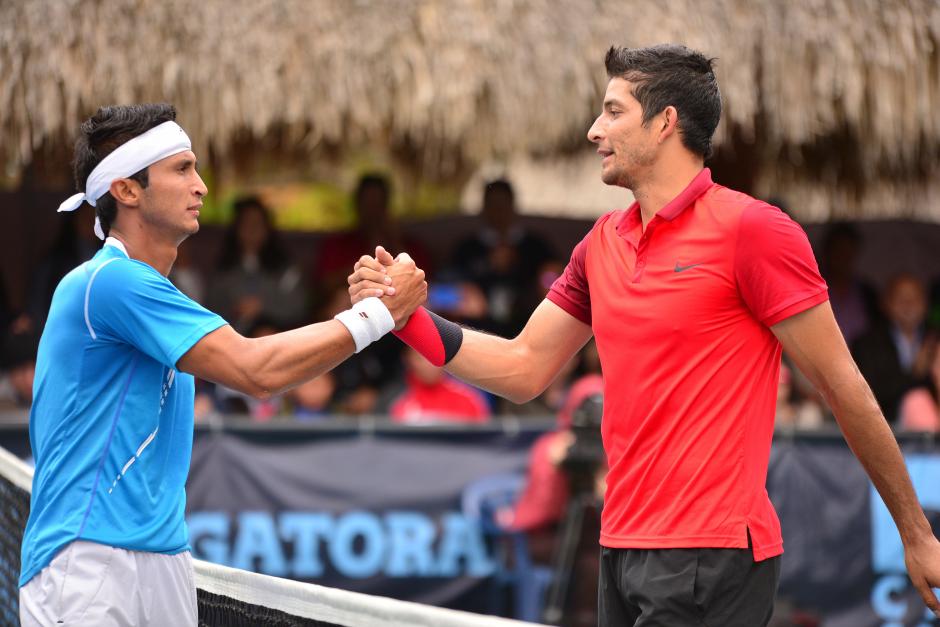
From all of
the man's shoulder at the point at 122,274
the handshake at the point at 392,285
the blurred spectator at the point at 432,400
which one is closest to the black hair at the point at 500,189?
the blurred spectator at the point at 432,400

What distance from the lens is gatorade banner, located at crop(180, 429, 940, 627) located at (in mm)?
7863

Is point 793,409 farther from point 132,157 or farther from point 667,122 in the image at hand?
point 132,157

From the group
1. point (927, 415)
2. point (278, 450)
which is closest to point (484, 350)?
point (278, 450)

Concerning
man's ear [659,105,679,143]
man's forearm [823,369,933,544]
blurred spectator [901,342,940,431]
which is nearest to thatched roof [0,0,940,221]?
blurred spectator [901,342,940,431]

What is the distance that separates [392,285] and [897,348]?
20.5ft

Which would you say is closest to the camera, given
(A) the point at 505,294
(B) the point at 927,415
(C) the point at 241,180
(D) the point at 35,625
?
(D) the point at 35,625

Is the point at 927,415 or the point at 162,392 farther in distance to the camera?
the point at 927,415

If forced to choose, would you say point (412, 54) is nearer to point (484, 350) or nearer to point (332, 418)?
point (332, 418)

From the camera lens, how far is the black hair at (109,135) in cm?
390

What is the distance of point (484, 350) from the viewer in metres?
4.46

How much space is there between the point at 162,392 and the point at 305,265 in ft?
26.4

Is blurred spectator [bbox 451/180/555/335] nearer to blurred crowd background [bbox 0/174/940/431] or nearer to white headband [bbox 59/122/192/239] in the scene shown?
blurred crowd background [bbox 0/174/940/431]

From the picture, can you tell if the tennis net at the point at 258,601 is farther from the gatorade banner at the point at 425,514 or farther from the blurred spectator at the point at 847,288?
the blurred spectator at the point at 847,288

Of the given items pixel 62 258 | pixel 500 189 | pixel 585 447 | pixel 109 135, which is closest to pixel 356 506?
pixel 585 447
